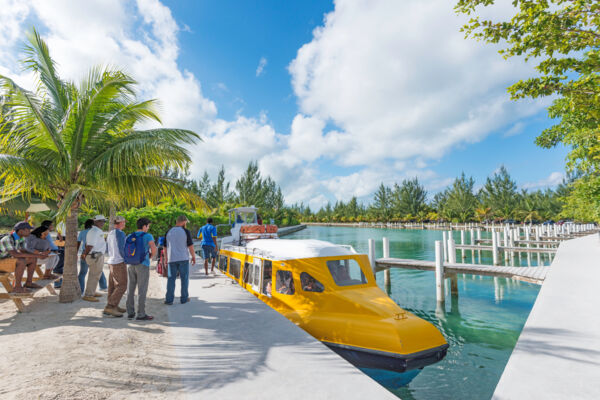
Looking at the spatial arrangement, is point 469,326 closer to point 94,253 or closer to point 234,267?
point 234,267

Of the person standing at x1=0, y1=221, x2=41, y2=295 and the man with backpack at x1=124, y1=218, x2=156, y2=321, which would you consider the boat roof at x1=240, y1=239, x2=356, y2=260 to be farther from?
the person standing at x1=0, y1=221, x2=41, y2=295

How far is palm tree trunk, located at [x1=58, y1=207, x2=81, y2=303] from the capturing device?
25.0 feet

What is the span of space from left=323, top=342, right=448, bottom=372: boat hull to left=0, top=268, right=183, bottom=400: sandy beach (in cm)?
325

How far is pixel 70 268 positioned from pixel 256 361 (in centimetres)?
639

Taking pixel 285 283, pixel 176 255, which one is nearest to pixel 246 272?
pixel 285 283

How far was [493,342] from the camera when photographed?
29.5ft

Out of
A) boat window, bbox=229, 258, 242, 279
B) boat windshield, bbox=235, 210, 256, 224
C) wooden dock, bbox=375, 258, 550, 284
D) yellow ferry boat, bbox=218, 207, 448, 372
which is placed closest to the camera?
yellow ferry boat, bbox=218, 207, 448, 372

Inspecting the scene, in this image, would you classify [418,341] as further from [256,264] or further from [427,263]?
[427,263]

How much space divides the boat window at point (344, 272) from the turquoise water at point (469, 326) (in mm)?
1925

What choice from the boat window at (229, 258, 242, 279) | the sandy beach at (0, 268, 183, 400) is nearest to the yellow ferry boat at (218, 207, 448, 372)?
the boat window at (229, 258, 242, 279)

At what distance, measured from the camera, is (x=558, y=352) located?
4.54 meters

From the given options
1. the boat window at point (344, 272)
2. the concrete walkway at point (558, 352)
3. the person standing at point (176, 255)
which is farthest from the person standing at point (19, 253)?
the concrete walkway at point (558, 352)

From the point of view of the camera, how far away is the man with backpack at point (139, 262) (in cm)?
621

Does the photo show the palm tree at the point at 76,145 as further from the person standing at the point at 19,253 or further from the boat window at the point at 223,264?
the boat window at the point at 223,264
